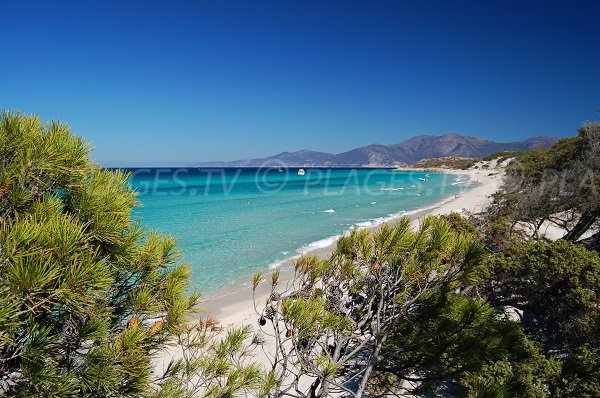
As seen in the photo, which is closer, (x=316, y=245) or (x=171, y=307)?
(x=171, y=307)

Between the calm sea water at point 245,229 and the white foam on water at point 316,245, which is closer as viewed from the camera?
the calm sea water at point 245,229

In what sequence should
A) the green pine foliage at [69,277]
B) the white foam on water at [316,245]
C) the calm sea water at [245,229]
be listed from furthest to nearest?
the white foam on water at [316,245], the calm sea water at [245,229], the green pine foliage at [69,277]

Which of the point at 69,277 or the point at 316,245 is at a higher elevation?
the point at 69,277

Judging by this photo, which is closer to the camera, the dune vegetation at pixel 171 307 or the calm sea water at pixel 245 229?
the dune vegetation at pixel 171 307

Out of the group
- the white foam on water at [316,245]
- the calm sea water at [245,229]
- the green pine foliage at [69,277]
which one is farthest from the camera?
the white foam on water at [316,245]

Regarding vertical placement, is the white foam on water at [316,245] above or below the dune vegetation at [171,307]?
below

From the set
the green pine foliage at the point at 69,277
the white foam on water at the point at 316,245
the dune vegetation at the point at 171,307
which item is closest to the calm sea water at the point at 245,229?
the white foam on water at the point at 316,245

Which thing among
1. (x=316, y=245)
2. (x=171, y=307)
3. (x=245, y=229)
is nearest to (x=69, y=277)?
(x=171, y=307)

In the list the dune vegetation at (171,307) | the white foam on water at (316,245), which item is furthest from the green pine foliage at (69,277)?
the white foam on water at (316,245)

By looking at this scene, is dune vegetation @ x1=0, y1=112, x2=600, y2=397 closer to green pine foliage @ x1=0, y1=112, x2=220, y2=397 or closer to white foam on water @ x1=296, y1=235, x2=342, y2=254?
green pine foliage @ x1=0, y1=112, x2=220, y2=397

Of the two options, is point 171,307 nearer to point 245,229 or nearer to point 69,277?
point 69,277

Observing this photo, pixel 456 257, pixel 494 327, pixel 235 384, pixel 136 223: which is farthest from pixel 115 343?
pixel 494 327

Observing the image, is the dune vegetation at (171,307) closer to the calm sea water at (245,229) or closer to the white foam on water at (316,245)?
the calm sea water at (245,229)

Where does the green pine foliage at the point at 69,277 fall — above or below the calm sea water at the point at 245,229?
above
